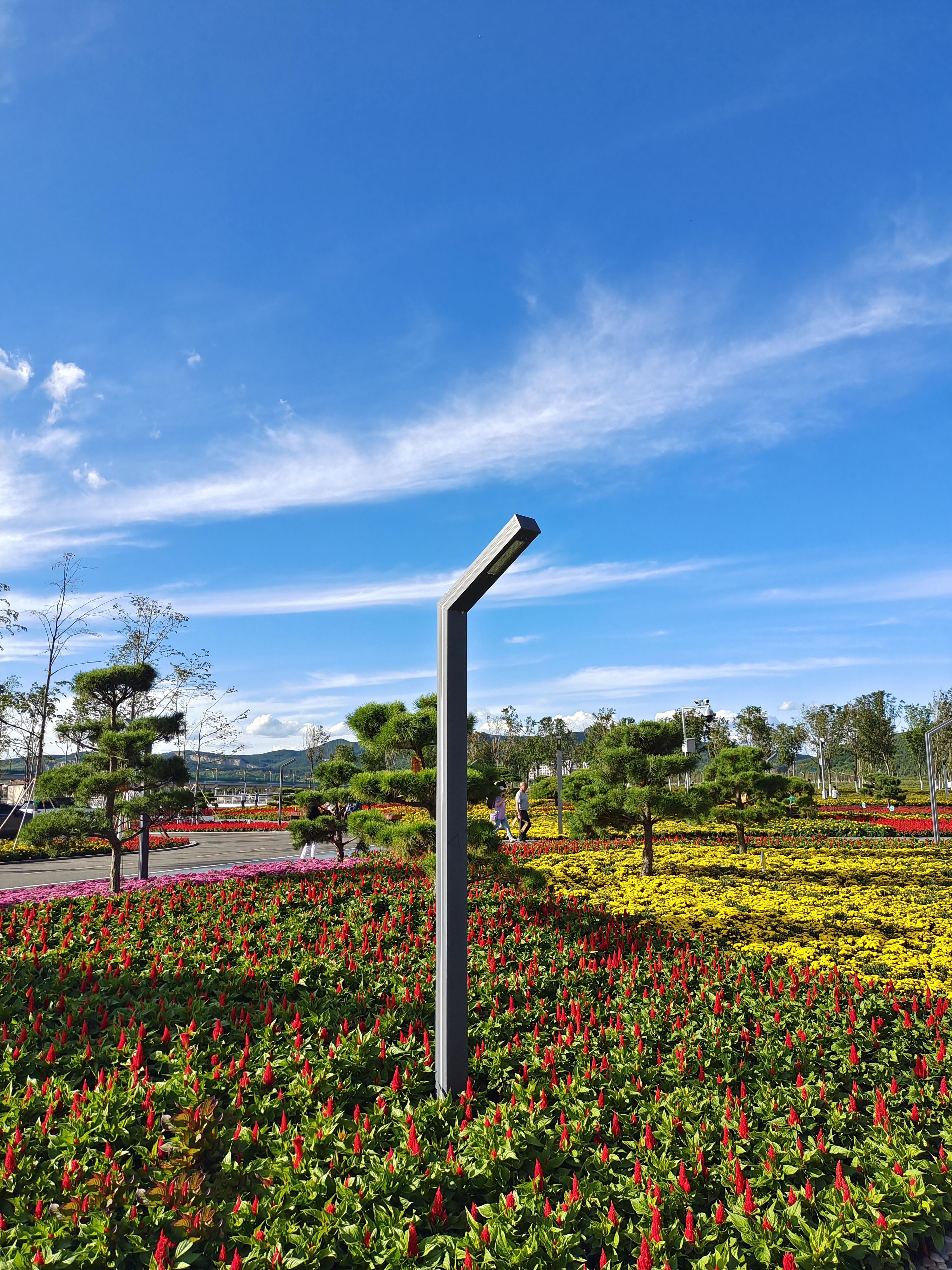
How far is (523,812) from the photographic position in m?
19.0

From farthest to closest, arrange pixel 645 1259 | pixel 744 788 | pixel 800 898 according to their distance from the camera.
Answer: pixel 744 788
pixel 800 898
pixel 645 1259

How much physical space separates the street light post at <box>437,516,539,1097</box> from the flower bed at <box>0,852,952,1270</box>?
0.31 meters

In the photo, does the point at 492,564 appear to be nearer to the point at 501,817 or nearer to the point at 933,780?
the point at 501,817

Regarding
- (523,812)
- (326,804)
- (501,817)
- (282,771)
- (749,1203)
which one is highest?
(282,771)

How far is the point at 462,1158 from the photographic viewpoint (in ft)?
11.9

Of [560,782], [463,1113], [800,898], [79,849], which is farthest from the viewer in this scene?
[79,849]

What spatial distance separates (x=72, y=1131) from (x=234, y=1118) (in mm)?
761

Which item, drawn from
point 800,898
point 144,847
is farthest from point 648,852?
point 144,847

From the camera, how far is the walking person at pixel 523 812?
1898 cm

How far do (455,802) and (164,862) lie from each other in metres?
15.7

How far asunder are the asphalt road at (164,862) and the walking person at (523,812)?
467cm

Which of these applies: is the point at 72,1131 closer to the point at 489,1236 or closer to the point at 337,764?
the point at 489,1236

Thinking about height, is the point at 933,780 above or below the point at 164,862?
above

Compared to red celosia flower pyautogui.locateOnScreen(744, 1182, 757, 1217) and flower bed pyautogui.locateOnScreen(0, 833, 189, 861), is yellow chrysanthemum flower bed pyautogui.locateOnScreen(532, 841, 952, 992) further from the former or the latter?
flower bed pyautogui.locateOnScreen(0, 833, 189, 861)
